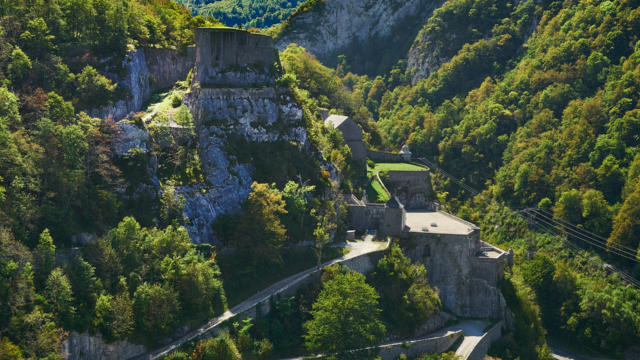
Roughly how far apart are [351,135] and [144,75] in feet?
78.6

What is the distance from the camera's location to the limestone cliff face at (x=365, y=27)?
138613 mm

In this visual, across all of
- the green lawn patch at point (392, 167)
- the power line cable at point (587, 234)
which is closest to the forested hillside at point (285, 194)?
the power line cable at point (587, 234)

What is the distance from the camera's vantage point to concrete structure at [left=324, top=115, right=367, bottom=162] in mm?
75000

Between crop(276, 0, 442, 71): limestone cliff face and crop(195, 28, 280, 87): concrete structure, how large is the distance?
75.5 m

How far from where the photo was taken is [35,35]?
52.7 m

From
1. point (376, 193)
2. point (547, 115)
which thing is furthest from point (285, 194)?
point (547, 115)

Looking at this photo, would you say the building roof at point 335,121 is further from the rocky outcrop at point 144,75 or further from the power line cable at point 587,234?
the power line cable at point 587,234

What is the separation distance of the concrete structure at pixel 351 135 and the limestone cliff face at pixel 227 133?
1166cm

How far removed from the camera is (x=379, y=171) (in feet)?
252

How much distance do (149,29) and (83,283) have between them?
32.2 m

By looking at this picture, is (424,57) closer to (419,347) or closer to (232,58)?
(232,58)

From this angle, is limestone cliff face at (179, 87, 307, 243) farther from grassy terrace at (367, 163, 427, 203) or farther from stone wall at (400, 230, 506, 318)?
stone wall at (400, 230, 506, 318)

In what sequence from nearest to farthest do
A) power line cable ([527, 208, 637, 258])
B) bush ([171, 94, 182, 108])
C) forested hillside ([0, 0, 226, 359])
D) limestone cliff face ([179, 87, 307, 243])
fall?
forested hillside ([0, 0, 226, 359])
limestone cliff face ([179, 87, 307, 243])
bush ([171, 94, 182, 108])
power line cable ([527, 208, 637, 258])

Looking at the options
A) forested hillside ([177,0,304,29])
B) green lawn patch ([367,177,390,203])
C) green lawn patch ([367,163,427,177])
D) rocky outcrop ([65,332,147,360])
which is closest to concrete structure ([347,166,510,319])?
green lawn patch ([367,177,390,203])
